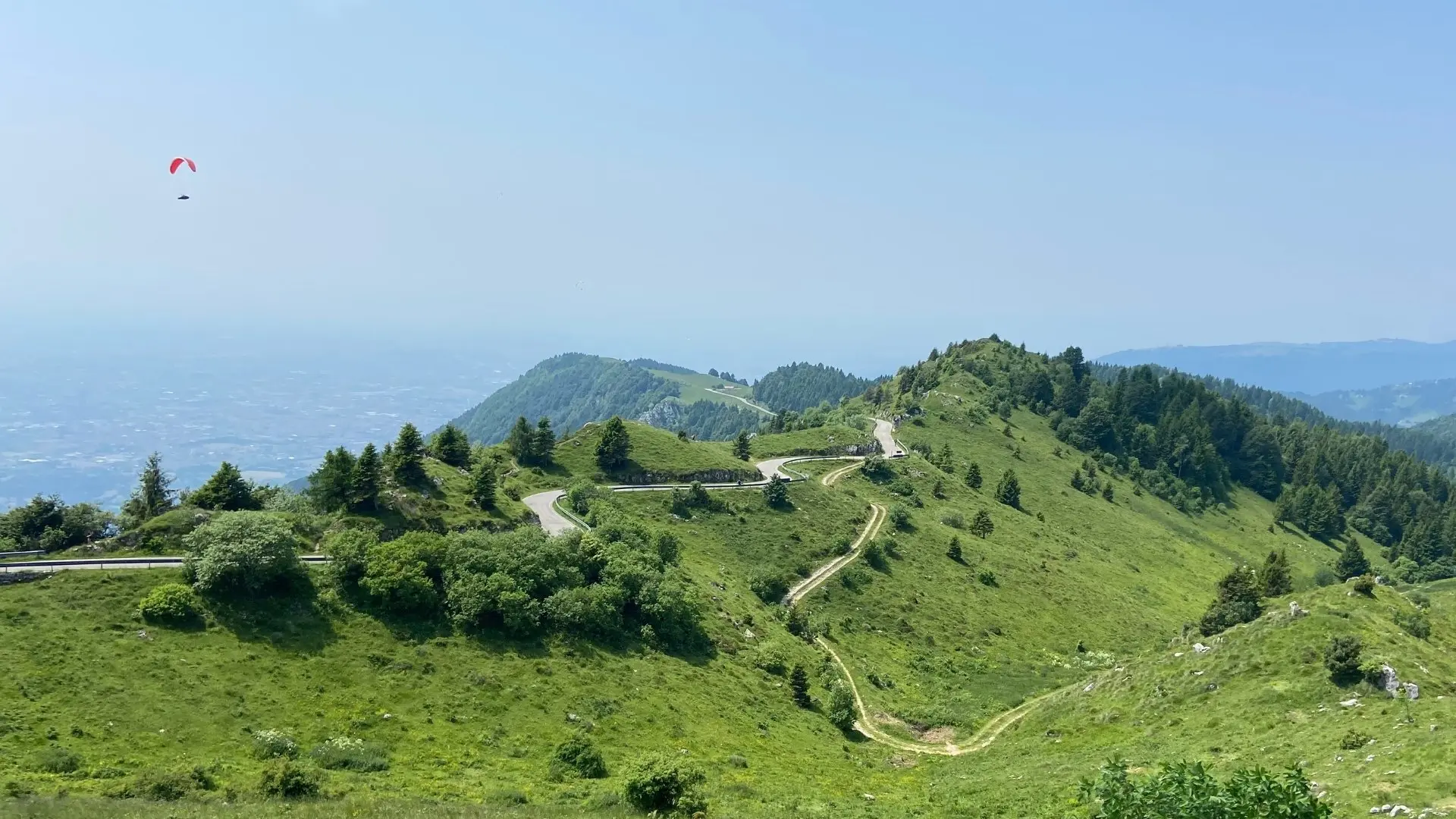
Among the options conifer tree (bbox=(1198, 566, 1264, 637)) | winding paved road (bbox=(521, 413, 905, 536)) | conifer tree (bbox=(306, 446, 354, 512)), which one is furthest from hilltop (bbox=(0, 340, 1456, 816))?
conifer tree (bbox=(306, 446, 354, 512))

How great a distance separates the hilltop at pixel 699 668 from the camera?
34.2 m

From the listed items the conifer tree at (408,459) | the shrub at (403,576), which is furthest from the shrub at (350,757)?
the conifer tree at (408,459)

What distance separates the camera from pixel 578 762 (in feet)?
121

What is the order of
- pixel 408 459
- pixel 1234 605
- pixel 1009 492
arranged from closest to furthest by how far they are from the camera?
1. pixel 1234 605
2. pixel 408 459
3. pixel 1009 492

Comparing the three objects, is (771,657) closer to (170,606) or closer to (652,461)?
(170,606)

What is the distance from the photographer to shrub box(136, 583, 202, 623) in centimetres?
4362

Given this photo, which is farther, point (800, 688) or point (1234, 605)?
point (1234, 605)

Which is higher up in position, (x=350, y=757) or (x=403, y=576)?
(x=403, y=576)

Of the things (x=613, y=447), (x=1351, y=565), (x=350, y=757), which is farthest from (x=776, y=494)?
(x=1351, y=565)

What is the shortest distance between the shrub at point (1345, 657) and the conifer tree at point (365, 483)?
64.6 metres

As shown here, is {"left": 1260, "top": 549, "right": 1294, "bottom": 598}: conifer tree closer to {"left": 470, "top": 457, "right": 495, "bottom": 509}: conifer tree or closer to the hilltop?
the hilltop

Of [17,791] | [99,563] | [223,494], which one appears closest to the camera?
[17,791]

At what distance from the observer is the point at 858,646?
70.9 metres

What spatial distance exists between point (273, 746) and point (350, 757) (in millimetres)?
3766
